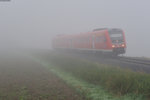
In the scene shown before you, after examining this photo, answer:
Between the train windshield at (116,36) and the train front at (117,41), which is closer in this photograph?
the train front at (117,41)

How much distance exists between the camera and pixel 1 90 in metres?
9.85

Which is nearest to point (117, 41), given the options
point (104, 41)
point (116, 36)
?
point (116, 36)

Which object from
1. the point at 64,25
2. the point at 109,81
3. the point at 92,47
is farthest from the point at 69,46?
the point at 64,25

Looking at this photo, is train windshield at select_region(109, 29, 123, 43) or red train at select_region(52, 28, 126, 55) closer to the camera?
red train at select_region(52, 28, 126, 55)

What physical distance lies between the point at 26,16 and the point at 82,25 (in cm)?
3736

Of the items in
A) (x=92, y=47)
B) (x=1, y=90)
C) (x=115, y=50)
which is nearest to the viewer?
(x=1, y=90)

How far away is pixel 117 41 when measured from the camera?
2377 cm

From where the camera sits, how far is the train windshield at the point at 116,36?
77.7ft

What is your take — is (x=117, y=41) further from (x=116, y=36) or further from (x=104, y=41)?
(x=104, y=41)

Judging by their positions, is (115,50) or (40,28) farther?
(40,28)

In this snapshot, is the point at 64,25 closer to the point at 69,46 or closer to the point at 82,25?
the point at 82,25

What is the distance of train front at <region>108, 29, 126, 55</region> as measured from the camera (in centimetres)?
2320

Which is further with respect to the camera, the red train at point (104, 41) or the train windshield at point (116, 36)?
the train windshield at point (116, 36)

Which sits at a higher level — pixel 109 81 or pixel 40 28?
pixel 40 28
